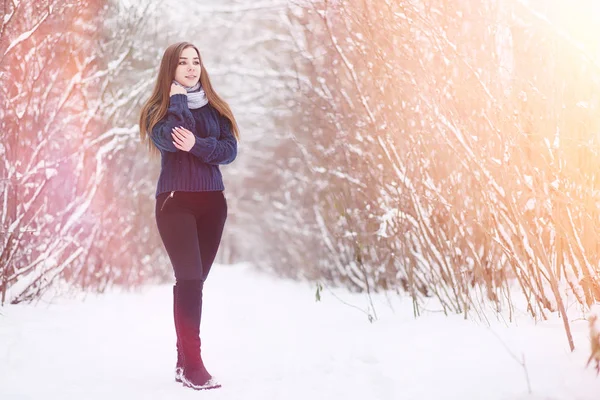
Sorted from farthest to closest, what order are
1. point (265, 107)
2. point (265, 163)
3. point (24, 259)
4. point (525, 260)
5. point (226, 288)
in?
point (265, 163), point (265, 107), point (226, 288), point (24, 259), point (525, 260)

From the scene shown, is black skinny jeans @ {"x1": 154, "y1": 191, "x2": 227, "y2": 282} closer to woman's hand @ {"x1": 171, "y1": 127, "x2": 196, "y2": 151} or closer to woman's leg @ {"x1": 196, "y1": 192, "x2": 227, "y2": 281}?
woman's leg @ {"x1": 196, "y1": 192, "x2": 227, "y2": 281}

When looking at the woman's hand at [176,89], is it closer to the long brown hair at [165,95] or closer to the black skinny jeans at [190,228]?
the long brown hair at [165,95]

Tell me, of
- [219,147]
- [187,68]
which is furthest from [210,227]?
[187,68]

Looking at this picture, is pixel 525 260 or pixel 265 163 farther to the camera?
pixel 265 163

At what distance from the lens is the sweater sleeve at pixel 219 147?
10.4 feet

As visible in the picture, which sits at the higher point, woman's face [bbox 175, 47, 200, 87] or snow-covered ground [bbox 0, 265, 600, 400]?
woman's face [bbox 175, 47, 200, 87]

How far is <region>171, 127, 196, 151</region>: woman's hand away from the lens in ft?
10.3

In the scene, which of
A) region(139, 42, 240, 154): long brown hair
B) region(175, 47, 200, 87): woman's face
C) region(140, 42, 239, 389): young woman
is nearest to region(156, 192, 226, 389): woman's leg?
region(140, 42, 239, 389): young woman

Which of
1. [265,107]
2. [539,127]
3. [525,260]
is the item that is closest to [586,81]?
[539,127]

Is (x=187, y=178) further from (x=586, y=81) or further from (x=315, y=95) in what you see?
(x=315, y=95)

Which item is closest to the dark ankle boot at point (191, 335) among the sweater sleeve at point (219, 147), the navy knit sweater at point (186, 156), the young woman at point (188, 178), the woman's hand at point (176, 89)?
the young woman at point (188, 178)

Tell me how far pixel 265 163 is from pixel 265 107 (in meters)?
1.62

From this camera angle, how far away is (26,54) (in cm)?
570

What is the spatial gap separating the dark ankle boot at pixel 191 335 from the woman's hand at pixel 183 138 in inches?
23.3
